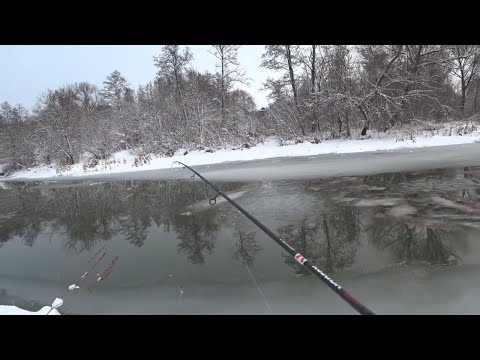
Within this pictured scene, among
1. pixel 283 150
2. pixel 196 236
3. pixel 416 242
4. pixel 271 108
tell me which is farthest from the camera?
pixel 271 108

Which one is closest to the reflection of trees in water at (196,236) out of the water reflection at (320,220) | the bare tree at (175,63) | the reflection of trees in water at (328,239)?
the water reflection at (320,220)

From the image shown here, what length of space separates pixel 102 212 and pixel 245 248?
5873 mm

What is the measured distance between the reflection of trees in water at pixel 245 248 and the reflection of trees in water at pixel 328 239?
53cm

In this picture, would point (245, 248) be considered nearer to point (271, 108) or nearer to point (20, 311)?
point (20, 311)

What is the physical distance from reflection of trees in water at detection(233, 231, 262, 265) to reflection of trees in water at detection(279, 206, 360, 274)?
1.75ft

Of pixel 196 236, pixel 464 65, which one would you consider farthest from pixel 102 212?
pixel 464 65

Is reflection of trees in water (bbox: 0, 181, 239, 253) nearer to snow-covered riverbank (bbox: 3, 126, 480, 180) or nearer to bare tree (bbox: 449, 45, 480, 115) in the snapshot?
snow-covered riverbank (bbox: 3, 126, 480, 180)

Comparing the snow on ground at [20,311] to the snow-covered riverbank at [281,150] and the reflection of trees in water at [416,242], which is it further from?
the snow-covered riverbank at [281,150]

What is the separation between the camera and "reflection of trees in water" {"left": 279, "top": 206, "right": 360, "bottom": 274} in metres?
4.48

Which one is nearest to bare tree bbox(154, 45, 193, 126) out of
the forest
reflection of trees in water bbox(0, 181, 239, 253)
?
the forest

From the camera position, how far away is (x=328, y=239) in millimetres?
5258
